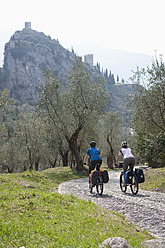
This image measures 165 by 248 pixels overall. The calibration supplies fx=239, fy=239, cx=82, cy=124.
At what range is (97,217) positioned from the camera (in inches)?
282

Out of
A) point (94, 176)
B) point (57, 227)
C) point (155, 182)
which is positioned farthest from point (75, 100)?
point (57, 227)

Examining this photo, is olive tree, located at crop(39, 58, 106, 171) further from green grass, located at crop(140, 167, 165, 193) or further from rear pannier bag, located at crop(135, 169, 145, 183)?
rear pannier bag, located at crop(135, 169, 145, 183)

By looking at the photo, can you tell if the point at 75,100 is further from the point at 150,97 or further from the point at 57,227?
the point at 57,227

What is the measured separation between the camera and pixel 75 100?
99.2 ft

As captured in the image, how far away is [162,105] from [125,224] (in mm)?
14040

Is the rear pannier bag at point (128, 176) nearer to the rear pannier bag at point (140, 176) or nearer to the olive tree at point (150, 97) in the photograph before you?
the rear pannier bag at point (140, 176)

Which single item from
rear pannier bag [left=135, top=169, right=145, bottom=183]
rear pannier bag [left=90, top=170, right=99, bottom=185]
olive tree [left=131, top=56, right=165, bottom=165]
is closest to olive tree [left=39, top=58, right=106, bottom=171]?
olive tree [left=131, top=56, right=165, bottom=165]

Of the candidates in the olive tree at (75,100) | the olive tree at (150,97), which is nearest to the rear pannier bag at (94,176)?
the olive tree at (150,97)

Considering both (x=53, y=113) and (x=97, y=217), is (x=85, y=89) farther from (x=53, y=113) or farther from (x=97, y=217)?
(x=97, y=217)

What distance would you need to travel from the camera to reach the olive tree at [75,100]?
98.4 feet

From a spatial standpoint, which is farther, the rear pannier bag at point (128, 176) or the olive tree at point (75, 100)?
the olive tree at point (75, 100)

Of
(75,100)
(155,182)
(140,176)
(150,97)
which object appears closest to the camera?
(140,176)

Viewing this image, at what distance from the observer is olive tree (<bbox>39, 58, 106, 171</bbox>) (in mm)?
29984

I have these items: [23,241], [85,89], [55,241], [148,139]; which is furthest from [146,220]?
[148,139]
